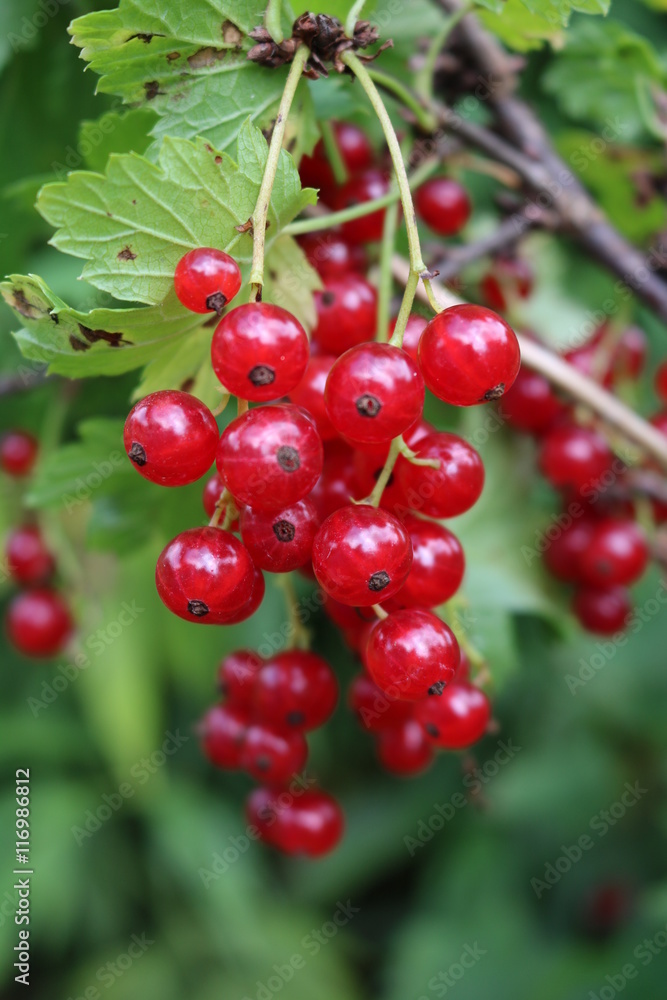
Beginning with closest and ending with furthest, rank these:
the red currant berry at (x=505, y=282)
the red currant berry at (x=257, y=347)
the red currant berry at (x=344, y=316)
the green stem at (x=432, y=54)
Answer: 1. the red currant berry at (x=257, y=347)
2. the red currant berry at (x=344, y=316)
3. the green stem at (x=432, y=54)
4. the red currant berry at (x=505, y=282)

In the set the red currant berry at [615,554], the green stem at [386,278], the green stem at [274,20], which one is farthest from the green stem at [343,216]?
the red currant berry at [615,554]

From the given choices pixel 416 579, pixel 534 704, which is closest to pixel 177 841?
pixel 534 704

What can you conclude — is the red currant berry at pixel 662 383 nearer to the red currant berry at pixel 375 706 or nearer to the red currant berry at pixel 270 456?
the red currant berry at pixel 375 706

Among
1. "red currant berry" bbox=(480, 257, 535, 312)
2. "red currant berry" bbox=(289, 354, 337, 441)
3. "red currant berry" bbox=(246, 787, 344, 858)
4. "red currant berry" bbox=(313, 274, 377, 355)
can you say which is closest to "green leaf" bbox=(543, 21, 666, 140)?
"red currant berry" bbox=(480, 257, 535, 312)

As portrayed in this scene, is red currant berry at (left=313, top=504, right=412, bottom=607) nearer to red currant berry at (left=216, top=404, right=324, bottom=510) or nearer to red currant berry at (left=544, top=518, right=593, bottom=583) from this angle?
red currant berry at (left=216, top=404, right=324, bottom=510)

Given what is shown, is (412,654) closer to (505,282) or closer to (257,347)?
(257,347)

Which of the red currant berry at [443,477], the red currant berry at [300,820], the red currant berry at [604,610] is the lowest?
the red currant berry at [604,610]
